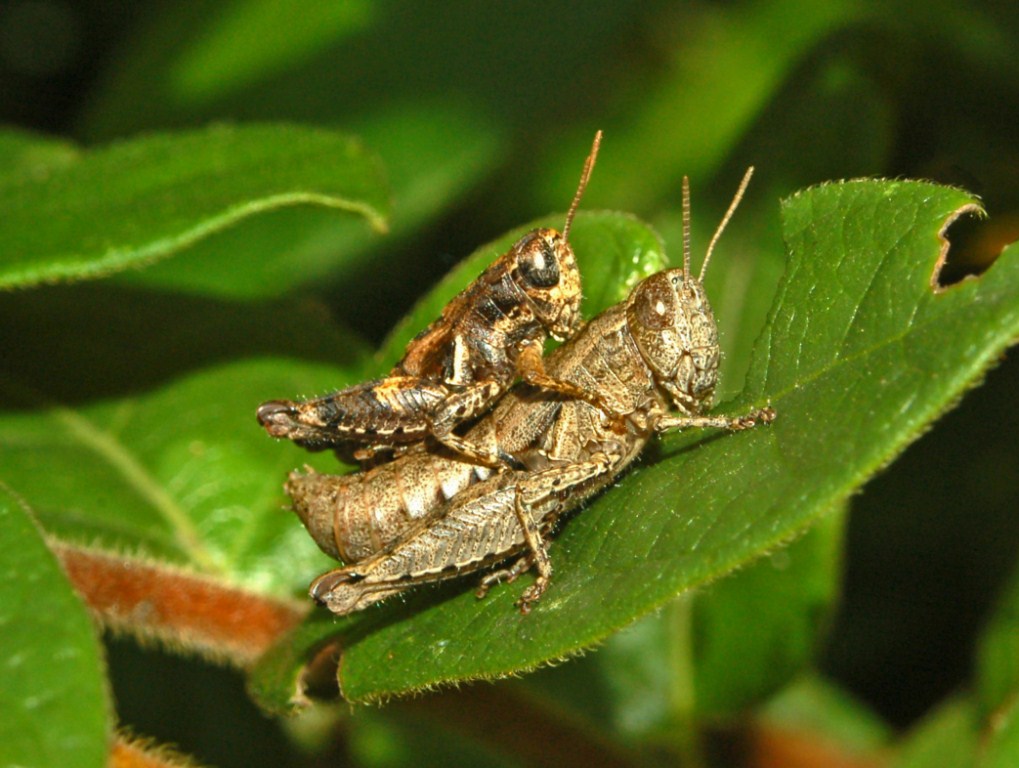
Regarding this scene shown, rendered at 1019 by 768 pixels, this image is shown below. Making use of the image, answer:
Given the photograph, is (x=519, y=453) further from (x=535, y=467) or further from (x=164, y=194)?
(x=164, y=194)

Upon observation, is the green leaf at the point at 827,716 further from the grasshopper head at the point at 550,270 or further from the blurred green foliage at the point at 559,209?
the grasshopper head at the point at 550,270

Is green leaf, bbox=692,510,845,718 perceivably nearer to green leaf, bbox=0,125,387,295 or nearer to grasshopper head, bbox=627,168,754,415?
grasshopper head, bbox=627,168,754,415

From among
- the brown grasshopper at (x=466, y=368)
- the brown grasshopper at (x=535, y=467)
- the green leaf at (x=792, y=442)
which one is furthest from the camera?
the brown grasshopper at (x=466, y=368)

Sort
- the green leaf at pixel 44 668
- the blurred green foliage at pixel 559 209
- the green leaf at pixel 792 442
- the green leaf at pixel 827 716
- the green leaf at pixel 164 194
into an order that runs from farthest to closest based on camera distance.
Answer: the green leaf at pixel 827 716 → the blurred green foliage at pixel 559 209 → the green leaf at pixel 164 194 → the green leaf at pixel 44 668 → the green leaf at pixel 792 442

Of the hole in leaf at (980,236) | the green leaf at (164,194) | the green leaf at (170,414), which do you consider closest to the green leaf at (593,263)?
the green leaf at (164,194)

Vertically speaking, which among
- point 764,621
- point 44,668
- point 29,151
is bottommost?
point 764,621

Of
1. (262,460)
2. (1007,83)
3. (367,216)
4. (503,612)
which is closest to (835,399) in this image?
(503,612)

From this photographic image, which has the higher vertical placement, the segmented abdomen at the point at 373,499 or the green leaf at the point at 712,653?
the segmented abdomen at the point at 373,499

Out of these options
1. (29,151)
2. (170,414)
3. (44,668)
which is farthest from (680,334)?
(29,151)
